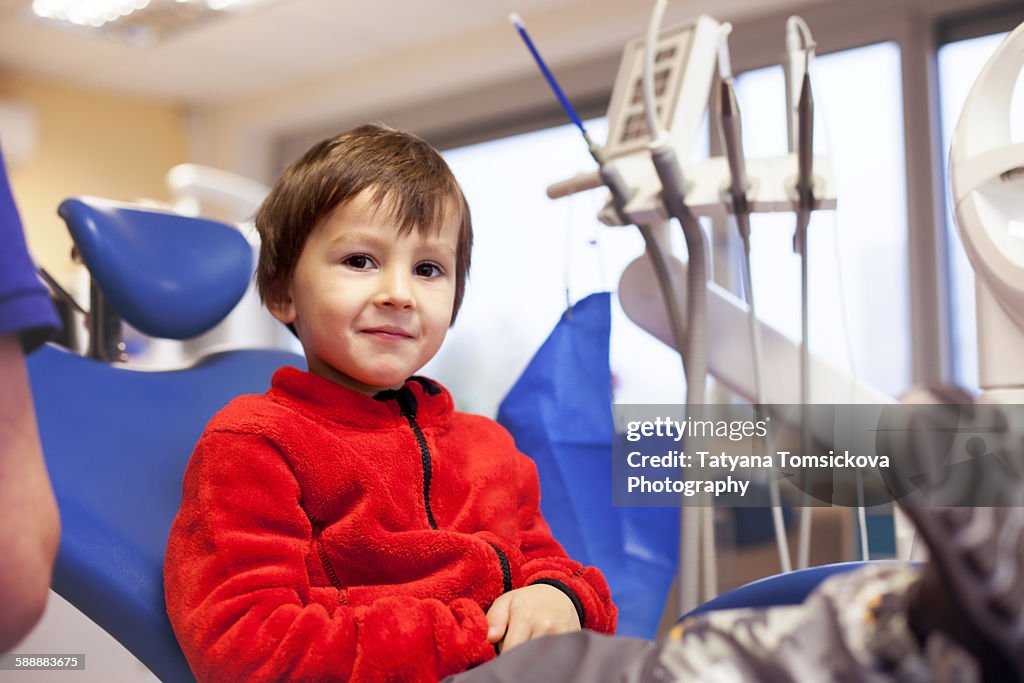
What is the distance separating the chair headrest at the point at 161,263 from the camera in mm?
1159

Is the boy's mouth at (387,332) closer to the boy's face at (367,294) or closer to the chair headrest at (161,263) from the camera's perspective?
the boy's face at (367,294)

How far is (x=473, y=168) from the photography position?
167 inches

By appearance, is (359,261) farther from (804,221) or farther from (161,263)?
(804,221)

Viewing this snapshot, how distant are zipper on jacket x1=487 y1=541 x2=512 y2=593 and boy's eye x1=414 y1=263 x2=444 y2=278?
0.28 meters

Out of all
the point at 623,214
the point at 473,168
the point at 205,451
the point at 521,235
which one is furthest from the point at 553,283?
the point at 205,451

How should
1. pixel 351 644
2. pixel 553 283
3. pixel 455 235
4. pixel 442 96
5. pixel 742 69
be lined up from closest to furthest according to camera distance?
1. pixel 351 644
2. pixel 455 235
3. pixel 742 69
4. pixel 553 283
5. pixel 442 96

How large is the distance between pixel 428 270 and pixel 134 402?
412 millimetres

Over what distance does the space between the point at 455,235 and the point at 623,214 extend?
0.30m

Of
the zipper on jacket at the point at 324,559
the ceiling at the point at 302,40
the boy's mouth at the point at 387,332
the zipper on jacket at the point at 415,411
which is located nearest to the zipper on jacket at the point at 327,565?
the zipper on jacket at the point at 324,559

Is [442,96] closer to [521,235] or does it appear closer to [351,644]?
[521,235]

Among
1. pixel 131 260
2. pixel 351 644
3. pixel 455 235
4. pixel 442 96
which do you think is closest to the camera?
pixel 351 644

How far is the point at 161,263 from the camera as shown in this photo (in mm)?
1201

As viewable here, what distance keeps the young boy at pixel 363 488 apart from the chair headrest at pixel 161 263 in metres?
0.22

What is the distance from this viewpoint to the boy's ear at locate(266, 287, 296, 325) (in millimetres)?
1015
